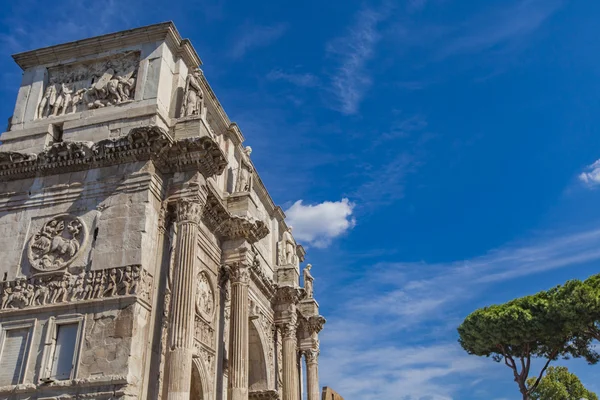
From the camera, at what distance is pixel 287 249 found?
25.4 meters

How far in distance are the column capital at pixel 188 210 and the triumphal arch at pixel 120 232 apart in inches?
1.7

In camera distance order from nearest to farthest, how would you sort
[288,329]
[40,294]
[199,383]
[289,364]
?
[40,294] → [199,383] → [289,364] → [288,329]

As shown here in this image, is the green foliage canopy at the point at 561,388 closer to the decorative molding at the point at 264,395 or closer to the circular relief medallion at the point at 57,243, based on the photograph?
the decorative molding at the point at 264,395

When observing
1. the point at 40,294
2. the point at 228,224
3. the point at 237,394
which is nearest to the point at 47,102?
the point at 40,294

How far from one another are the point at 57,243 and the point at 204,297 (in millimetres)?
4300

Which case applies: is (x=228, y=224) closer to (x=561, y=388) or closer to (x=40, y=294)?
(x=40, y=294)

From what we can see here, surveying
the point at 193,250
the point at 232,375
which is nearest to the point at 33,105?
the point at 193,250

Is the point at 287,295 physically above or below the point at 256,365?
above

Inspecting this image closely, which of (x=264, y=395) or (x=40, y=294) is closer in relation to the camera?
(x=40, y=294)

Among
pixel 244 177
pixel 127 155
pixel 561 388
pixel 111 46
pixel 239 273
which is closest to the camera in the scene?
pixel 127 155

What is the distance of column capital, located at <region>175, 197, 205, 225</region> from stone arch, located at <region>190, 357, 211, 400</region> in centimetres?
363

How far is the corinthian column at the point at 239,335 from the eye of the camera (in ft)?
50.9

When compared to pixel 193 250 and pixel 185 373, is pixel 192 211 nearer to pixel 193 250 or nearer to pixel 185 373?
pixel 193 250

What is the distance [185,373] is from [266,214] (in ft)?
40.8
